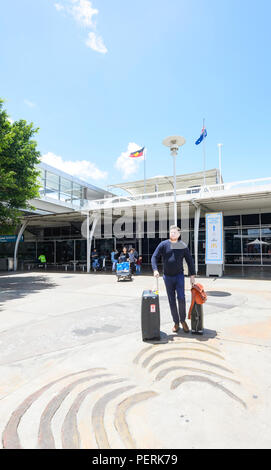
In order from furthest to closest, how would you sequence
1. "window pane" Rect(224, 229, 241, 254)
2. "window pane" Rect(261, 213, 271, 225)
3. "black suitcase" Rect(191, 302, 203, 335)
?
"window pane" Rect(224, 229, 241, 254), "window pane" Rect(261, 213, 271, 225), "black suitcase" Rect(191, 302, 203, 335)

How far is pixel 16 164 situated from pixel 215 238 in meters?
10.3

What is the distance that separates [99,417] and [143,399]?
0.47m

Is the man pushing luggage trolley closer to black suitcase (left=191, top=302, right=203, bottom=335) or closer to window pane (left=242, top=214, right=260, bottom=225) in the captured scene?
black suitcase (left=191, top=302, right=203, bottom=335)

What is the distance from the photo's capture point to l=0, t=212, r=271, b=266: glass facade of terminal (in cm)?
1912

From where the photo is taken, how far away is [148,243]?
79.3 feet

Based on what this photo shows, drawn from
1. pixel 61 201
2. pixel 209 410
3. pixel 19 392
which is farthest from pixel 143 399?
pixel 61 201

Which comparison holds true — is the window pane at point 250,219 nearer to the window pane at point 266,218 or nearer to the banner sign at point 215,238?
the window pane at point 266,218

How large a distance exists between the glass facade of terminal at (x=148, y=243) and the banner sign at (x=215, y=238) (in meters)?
7.43

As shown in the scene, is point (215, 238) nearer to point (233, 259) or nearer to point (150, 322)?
point (233, 259)

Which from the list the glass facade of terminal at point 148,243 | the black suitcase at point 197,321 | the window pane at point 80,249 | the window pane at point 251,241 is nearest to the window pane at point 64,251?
the glass facade of terminal at point 148,243

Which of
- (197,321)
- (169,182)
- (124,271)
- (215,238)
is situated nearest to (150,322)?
(197,321)

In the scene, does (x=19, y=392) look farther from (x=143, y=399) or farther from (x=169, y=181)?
(x=169, y=181)

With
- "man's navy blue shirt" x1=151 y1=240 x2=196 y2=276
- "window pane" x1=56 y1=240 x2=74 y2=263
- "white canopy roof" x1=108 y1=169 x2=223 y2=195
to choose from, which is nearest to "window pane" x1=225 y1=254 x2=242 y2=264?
"white canopy roof" x1=108 y1=169 x2=223 y2=195

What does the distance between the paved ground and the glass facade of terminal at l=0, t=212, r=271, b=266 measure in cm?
1519
